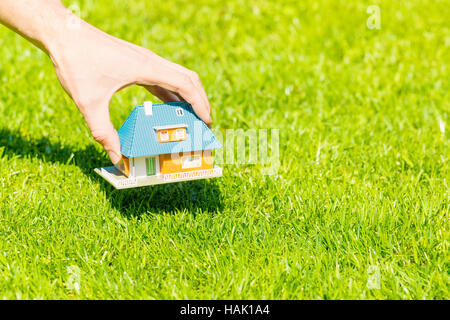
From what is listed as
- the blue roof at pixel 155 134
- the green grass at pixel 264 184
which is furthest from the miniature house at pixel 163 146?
the green grass at pixel 264 184

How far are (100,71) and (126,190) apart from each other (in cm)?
121

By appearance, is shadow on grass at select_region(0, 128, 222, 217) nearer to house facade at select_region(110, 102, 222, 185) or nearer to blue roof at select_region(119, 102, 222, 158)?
house facade at select_region(110, 102, 222, 185)

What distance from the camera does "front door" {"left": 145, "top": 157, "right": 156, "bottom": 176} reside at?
3393 millimetres

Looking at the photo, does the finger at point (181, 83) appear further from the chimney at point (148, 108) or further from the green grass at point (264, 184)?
the green grass at point (264, 184)

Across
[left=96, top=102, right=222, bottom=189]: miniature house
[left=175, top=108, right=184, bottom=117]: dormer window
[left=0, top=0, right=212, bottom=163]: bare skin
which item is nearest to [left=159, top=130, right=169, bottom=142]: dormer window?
[left=96, top=102, right=222, bottom=189]: miniature house

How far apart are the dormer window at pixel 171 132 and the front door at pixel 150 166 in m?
0.15

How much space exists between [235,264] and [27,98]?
337 cm

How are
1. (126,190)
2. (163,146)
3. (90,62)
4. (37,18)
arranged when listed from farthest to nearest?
(126,190) → (163,146) → (37,18) → (90,62)

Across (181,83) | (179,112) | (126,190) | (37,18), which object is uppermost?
(37,18)

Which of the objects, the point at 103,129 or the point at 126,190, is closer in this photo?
the point at 103,129

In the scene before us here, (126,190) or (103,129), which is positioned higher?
(103,129)

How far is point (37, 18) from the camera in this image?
321 centimetres

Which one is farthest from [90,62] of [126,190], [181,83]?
[126,190]

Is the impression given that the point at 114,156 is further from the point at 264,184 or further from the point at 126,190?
the point at 264,184
